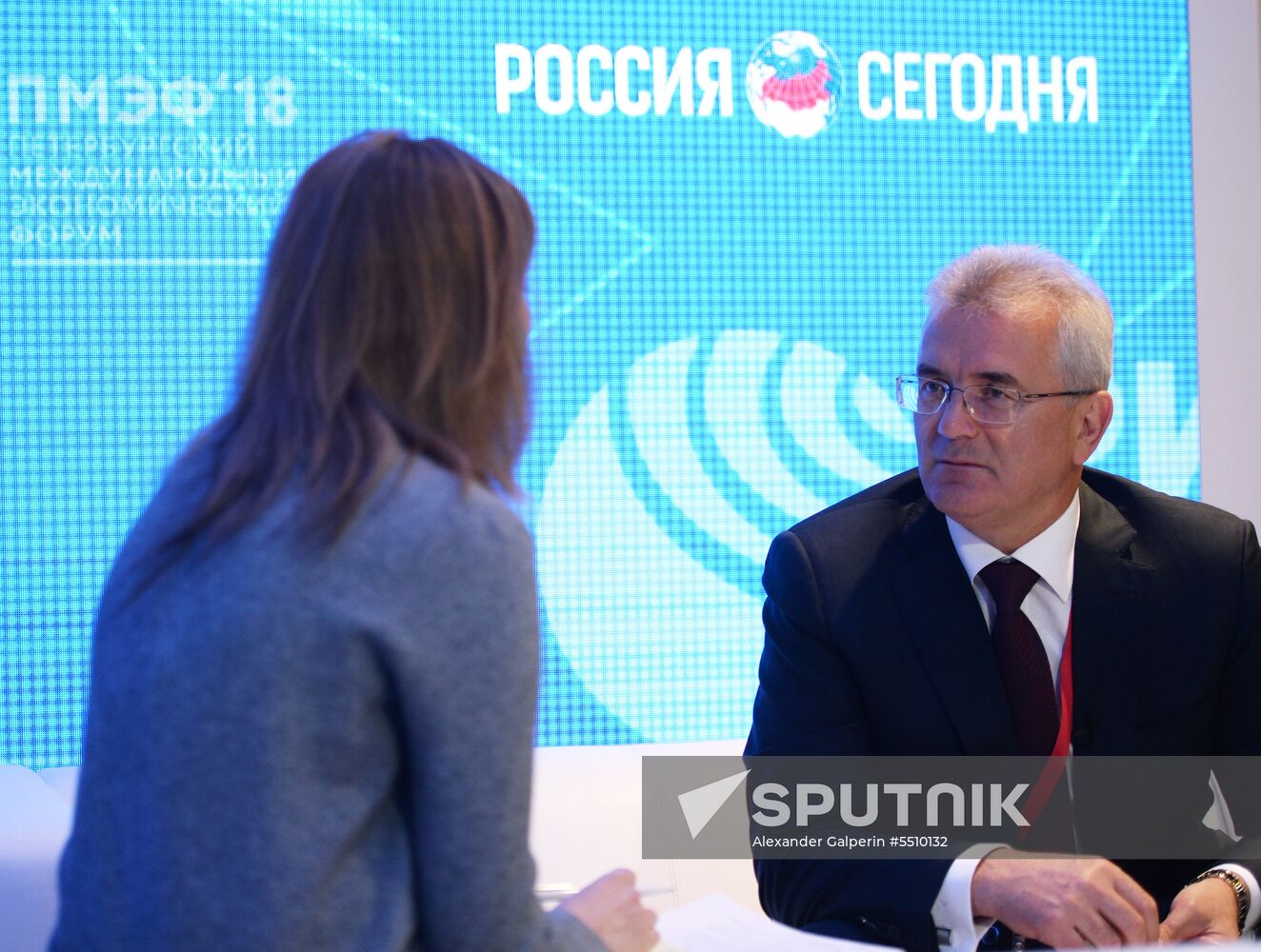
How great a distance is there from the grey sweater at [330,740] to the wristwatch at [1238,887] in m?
1.16

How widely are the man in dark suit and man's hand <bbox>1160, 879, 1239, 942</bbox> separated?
0.07 metres

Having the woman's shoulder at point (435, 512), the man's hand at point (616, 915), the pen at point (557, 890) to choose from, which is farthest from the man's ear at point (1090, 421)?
the woman's shoulder at point (435, 512)

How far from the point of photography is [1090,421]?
1.99 metres

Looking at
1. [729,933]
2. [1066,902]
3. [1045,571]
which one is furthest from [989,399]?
[729,933]

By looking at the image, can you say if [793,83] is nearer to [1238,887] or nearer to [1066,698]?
[1066,698]

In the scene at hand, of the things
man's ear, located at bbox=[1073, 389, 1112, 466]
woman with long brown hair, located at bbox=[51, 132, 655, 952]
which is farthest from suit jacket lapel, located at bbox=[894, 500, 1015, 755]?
woman with long brown hair, located at bbox=[51, 132, 655, 952]

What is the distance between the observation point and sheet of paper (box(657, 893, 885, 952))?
118 centimetres

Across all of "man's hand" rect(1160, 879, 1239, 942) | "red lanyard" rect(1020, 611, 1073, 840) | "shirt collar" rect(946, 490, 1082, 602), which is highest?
"shirt collar" rect(946, 490, 1082, 602)

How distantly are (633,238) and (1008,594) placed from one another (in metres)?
1.40

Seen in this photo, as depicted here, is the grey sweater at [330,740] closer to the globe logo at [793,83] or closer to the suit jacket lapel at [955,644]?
the suit jacket lapel at [955,644]

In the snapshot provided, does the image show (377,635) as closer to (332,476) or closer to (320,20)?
(332,476)

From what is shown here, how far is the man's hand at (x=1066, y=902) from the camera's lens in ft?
5.02

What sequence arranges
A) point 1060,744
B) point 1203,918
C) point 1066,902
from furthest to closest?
point 1060,744 → point 1203,918 → point 1066,902

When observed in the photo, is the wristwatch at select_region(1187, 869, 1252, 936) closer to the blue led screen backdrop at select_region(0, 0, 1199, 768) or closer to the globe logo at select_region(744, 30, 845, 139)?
the blue led screen backdrop at select_region(0, 0, 1199, 768)
